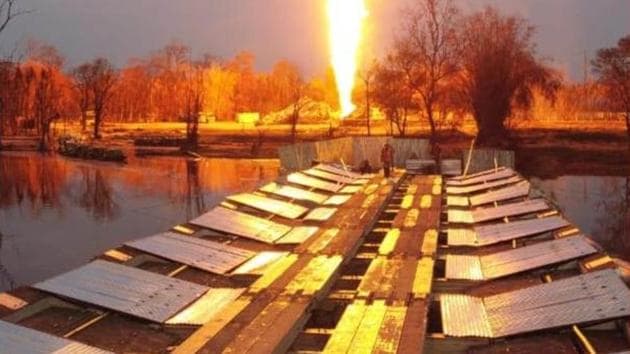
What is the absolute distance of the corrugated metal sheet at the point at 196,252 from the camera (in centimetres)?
1154

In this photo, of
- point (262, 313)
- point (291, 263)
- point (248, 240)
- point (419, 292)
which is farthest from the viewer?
point (248, 240)

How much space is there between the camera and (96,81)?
7394 cm

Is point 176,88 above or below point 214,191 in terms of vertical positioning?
above

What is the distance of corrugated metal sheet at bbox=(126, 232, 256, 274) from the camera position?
1154cm

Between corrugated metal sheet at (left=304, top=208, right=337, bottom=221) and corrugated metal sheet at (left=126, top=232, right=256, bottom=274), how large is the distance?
125 inches

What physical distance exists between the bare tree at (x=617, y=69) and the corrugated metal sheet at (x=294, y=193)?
1462 inches

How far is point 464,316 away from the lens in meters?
8.98

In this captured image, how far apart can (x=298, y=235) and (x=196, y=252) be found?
7.77ft

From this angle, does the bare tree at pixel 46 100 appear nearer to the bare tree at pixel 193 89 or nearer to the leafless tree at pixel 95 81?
the leafless tree at pixel 95 81

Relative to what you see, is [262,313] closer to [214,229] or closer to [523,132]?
[214,229]

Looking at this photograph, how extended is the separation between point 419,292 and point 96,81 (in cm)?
6941

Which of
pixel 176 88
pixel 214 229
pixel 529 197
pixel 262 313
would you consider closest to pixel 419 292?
pixel 262 313

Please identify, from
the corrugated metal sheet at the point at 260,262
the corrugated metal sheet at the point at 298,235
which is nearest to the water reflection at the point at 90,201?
the corrugated metal sheet at the point at 298,235

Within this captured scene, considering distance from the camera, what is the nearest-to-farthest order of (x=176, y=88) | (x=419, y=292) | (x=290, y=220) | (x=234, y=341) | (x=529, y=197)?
(x=234, y=341), (x=419, y=292), (x=290, y=220), (x=529, y=197), (x=176, y=88)
